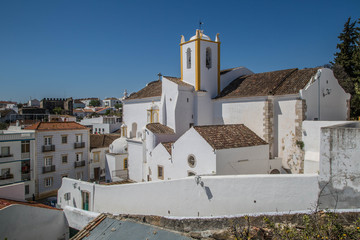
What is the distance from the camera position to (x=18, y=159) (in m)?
22.8

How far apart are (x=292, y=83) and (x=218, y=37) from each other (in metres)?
7.52

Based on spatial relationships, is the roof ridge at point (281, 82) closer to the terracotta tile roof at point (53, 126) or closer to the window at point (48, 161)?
the terracotta tile roof at point (53, 126)

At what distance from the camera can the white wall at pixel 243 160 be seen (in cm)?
1308

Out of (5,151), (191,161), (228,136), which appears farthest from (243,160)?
(5,151)

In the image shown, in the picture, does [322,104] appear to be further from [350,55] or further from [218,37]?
[350,55]

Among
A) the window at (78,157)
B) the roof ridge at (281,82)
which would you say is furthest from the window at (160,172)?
the window at (78,157)

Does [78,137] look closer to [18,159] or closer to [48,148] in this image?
[48,148]

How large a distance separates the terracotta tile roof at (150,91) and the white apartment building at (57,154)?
6890 millimetres

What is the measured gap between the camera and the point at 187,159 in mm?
14906

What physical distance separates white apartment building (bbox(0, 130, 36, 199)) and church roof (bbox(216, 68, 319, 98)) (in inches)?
660

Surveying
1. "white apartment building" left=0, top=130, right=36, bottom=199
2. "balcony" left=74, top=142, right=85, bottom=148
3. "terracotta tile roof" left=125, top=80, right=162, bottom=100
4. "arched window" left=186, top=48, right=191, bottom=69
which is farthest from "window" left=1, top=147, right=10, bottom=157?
"arched window" left=186, top=48, right=191, bottom=69

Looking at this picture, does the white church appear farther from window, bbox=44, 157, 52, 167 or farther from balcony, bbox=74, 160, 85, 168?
window, bbox=44, 157, 52, 167

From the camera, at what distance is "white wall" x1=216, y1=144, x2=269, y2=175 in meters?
13.1

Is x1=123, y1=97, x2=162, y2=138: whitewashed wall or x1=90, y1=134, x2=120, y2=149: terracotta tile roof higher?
x1=123, y1=97, x2=162, y2=138: whitewashed wall
